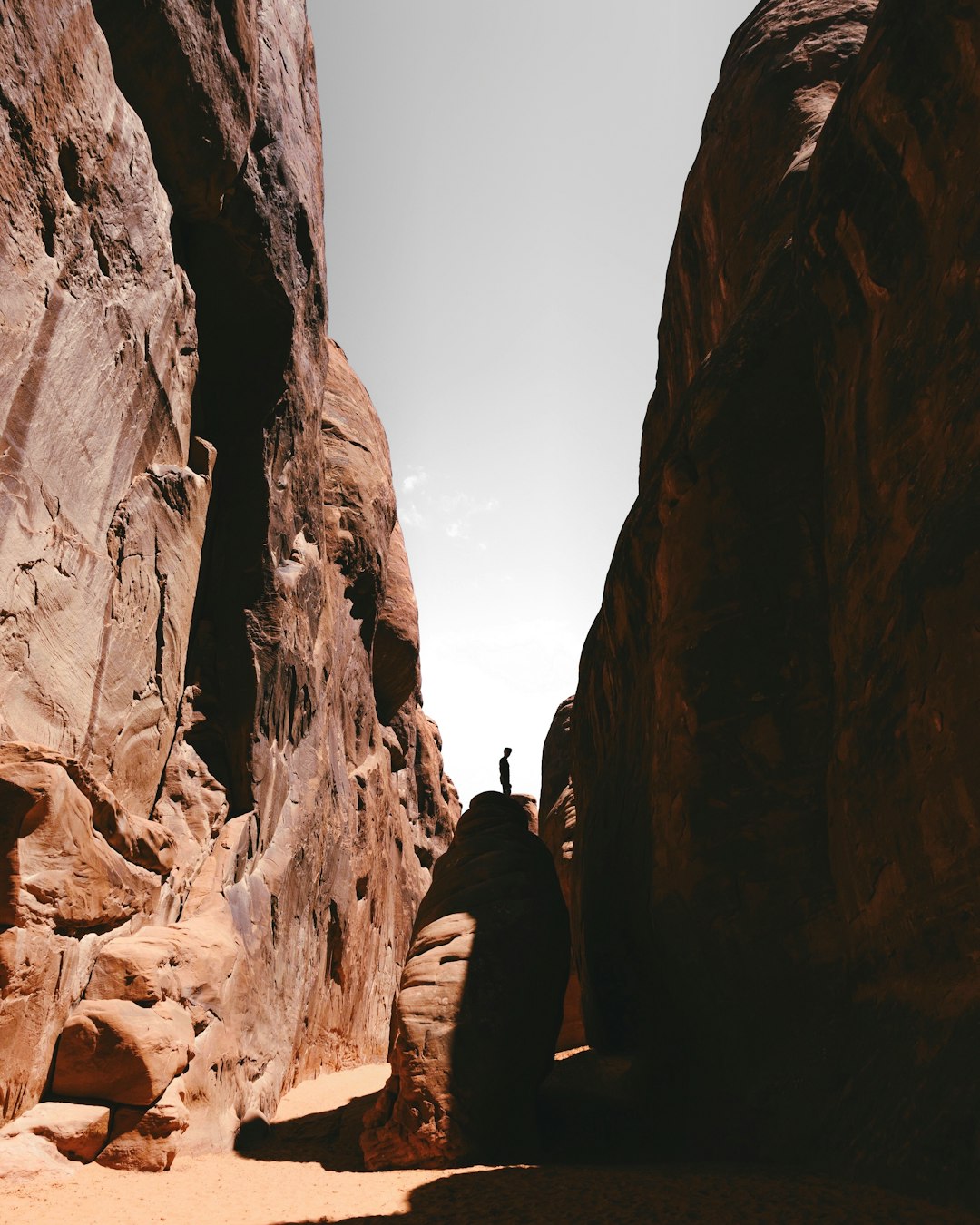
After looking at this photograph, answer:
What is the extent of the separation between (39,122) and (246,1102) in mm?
11253

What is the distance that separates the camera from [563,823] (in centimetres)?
2323

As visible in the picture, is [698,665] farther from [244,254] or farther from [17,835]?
[244,254]

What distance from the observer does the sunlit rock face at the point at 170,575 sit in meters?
8.30

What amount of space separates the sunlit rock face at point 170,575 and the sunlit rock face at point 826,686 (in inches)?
207

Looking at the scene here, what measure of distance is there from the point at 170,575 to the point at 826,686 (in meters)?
8.09

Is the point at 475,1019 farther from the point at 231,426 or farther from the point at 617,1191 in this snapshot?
the point at 231,426

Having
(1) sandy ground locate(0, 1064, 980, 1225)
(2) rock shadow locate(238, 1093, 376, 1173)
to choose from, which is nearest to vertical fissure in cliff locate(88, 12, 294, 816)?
(2) rock shadow locate(238, 1093, 376, 1173)

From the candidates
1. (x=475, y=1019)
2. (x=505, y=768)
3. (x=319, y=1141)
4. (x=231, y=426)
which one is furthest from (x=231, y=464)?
(x=319, y=1141)

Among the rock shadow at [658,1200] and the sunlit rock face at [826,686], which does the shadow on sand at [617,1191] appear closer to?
the rock shadow at [658,1200]

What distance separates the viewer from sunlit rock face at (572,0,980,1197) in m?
6.88

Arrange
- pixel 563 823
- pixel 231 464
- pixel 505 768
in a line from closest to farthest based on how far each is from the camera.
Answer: pixel 231 464, pixel 505 768, pixel 563 823

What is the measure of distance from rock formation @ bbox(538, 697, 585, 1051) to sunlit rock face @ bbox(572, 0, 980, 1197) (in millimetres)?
2439

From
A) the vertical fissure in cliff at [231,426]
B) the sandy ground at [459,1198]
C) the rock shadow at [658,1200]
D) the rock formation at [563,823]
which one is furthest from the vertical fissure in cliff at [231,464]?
the rock shadow at [658,1200]

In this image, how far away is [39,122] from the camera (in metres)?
8.90
